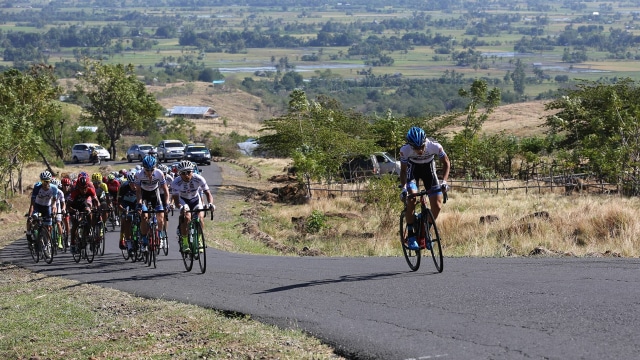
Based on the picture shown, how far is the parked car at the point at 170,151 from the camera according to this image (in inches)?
2222

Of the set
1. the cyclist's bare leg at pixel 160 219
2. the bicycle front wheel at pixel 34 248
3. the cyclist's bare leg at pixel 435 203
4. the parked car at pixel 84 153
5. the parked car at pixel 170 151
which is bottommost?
the parked car at pixel 84 153

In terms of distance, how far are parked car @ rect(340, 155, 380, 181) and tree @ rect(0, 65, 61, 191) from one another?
14369mm

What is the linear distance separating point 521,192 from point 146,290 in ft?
86.0

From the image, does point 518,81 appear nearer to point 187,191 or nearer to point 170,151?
point 170,151

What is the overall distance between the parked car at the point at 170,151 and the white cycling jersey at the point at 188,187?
139 ft

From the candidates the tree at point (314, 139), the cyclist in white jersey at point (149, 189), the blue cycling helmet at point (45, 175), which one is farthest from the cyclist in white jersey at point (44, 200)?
the tree at point (314, 139)

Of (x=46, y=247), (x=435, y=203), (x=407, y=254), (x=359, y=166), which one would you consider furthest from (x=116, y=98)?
(x=435, y=203)

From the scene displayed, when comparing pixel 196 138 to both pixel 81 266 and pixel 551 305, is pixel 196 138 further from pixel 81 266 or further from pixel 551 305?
pixel 551 305

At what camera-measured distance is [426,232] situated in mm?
11586

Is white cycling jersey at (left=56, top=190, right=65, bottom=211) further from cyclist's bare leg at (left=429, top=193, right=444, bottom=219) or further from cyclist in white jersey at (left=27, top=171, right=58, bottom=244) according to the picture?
cyclist's bare leg at (left=429, top=193, right=444, bottom=219)

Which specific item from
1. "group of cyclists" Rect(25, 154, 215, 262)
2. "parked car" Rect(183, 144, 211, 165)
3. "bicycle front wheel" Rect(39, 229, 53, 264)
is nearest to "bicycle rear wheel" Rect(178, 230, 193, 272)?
"group of cyclists" Rect(25, 154, 215, 262)

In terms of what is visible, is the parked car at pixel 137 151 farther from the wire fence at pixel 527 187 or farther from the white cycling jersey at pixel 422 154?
the white cycling jersey at pixel 422 154

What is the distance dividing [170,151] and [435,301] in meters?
47.9

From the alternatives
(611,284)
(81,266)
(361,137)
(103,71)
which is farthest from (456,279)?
(103,71)
